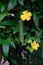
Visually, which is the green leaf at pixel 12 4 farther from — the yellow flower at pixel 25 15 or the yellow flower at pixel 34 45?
the yellow flower at pixel 34 45

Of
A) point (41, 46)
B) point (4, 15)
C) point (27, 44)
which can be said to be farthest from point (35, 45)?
point (4, 15)

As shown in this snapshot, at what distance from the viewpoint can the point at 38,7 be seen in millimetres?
1919

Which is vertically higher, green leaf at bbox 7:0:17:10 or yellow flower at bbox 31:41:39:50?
green leaf at bbox 7:0:17:10

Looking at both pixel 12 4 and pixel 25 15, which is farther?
pixel 25 15

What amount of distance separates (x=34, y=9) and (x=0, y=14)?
0.31 meters

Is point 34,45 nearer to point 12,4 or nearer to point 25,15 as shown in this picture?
point 25,15

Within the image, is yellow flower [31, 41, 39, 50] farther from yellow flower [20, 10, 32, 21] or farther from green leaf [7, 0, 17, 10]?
green leaf [7, 0, 17, 10]

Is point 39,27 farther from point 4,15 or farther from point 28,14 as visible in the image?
point 4,15

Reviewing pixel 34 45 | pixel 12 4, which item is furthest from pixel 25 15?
pixel 34 45

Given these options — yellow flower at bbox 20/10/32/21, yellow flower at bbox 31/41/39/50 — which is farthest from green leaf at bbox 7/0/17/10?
yellow flower at bbox 31/41/39/50

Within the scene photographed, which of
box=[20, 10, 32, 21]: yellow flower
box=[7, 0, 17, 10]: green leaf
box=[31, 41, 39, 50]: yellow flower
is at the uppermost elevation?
box=[7, 0, 17, 10]: green leaf

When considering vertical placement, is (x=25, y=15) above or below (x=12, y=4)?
below

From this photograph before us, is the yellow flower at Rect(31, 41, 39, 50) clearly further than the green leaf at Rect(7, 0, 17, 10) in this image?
Yes

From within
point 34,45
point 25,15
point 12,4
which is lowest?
point 34,45
